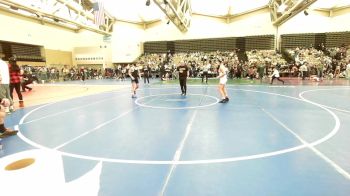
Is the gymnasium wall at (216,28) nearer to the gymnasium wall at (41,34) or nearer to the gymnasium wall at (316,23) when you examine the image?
the gymnasium wall at (316,23)

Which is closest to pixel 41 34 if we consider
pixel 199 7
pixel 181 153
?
pixel 199 7

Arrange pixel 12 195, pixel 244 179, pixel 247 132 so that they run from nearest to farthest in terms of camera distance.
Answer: pixel 12 195, pixel 244 179, pixel 247 132

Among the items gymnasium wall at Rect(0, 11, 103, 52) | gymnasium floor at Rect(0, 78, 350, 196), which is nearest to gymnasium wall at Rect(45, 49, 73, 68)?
gymnasium wall at Rect(0, 11, 103, 52)

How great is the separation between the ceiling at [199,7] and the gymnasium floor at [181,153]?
19.8 m

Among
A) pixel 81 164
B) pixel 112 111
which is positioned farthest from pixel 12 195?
pixel 112 111

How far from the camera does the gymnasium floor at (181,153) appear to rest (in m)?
1.83

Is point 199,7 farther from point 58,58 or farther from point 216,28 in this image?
point 58,58

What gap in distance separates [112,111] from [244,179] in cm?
523

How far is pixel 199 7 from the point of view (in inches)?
1053

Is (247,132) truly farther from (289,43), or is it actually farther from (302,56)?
(289,43)

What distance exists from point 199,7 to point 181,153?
25.6m

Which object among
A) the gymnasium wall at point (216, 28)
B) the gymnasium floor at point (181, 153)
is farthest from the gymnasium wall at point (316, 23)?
the gymnasium floor at point (181, 153)

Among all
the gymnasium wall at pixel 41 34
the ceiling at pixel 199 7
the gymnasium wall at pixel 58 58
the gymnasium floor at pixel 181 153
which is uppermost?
the ceiling at pixel 199 7

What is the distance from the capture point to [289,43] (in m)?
26.7
